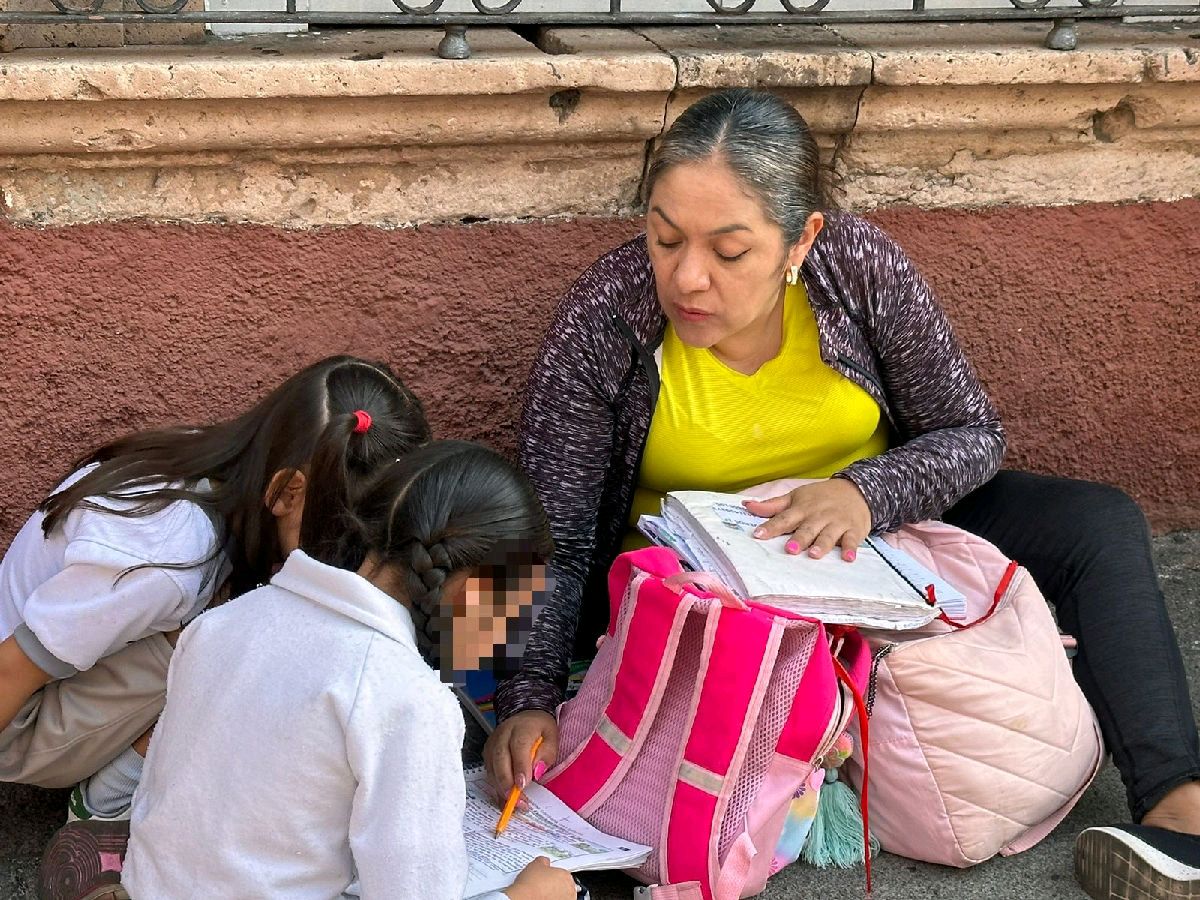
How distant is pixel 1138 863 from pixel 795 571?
675 mm

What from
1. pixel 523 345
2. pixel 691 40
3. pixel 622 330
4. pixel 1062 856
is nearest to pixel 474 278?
pixel 523 345

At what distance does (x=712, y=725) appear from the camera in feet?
7.30

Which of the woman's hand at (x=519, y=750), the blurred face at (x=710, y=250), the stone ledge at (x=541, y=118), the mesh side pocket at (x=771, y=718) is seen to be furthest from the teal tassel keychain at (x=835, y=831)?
the stone ledge at (x=541, y=118)

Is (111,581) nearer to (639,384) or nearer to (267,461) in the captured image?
(267,461)

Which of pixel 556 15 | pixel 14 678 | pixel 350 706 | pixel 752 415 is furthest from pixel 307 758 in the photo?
pixel 556 15

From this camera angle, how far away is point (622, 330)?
8.58 ft

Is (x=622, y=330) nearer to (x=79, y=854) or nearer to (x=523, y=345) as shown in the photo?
(x=523, y=345)

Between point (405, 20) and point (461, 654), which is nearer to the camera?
point (461, 654)

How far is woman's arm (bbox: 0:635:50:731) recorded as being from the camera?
→ 7.14 ft

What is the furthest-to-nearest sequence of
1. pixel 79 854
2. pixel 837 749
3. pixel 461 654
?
pixel 837 749 < pixel 79 854 < pixel 461 654

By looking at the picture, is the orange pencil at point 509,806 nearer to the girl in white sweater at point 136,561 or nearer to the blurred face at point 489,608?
the blurred face at point 489,608

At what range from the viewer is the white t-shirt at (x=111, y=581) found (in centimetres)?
212

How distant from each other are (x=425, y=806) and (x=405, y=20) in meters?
1.49

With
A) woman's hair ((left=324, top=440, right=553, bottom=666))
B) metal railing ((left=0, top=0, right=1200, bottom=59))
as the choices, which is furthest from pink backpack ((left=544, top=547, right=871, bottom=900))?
metal railing ((left=0, top=0, right=1200, bottom=59))
